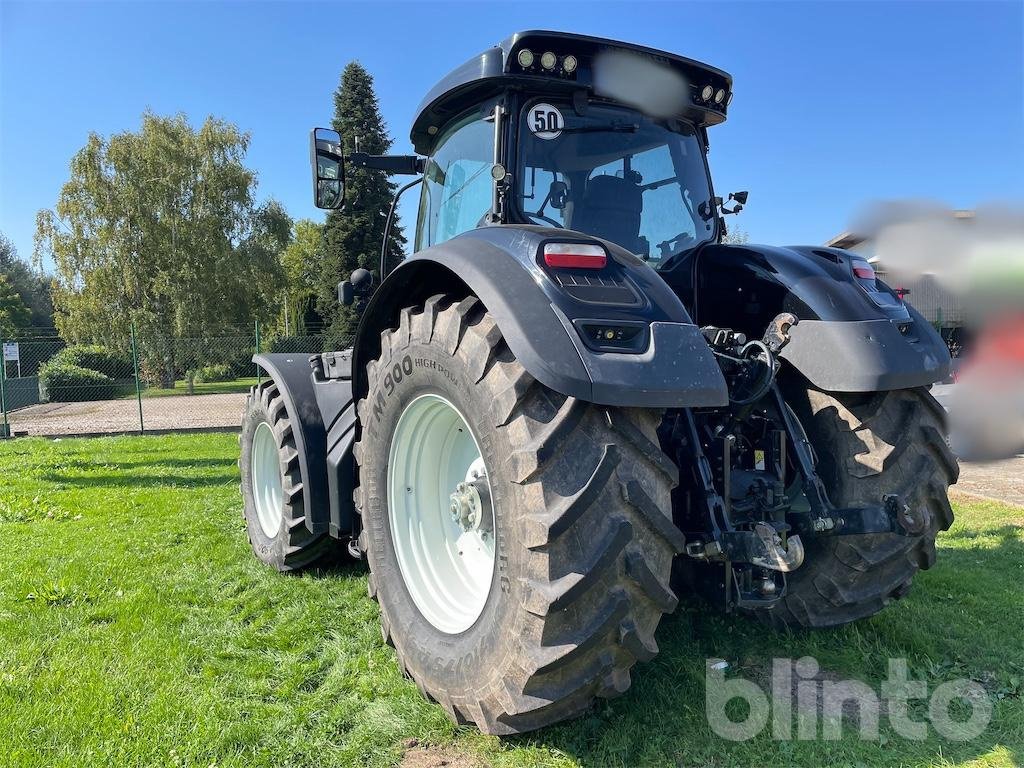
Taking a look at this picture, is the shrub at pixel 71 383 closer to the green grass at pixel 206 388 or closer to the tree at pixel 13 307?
Answer: the green grass at pixel 206 388

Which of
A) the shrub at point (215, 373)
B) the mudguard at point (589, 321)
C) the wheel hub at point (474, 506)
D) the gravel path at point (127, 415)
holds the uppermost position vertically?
the mudguard at point (589, 321)

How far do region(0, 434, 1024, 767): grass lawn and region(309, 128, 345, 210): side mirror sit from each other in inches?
87.4

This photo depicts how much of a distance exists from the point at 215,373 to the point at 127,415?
6.26 m

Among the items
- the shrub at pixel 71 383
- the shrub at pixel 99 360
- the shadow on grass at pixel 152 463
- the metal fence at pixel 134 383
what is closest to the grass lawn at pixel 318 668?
the shadow on grass at pixel 152 463

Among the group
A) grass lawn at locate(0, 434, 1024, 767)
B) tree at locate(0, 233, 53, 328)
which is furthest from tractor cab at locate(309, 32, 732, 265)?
tree at locate(0, 233, 53, 328)

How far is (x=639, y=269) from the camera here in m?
2.23

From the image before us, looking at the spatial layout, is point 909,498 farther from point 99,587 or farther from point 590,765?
point 99,587

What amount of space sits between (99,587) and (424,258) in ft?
10.3

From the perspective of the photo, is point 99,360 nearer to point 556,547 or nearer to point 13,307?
point 556,547

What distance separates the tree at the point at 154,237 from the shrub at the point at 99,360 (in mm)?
1898

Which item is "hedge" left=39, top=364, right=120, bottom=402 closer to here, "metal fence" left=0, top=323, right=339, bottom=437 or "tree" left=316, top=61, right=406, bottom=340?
"metal fence" left=0, top=323, right=339, bottom=437

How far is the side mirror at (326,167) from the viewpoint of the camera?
3678mm

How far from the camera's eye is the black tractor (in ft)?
6.29

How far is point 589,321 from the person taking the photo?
197 cm
